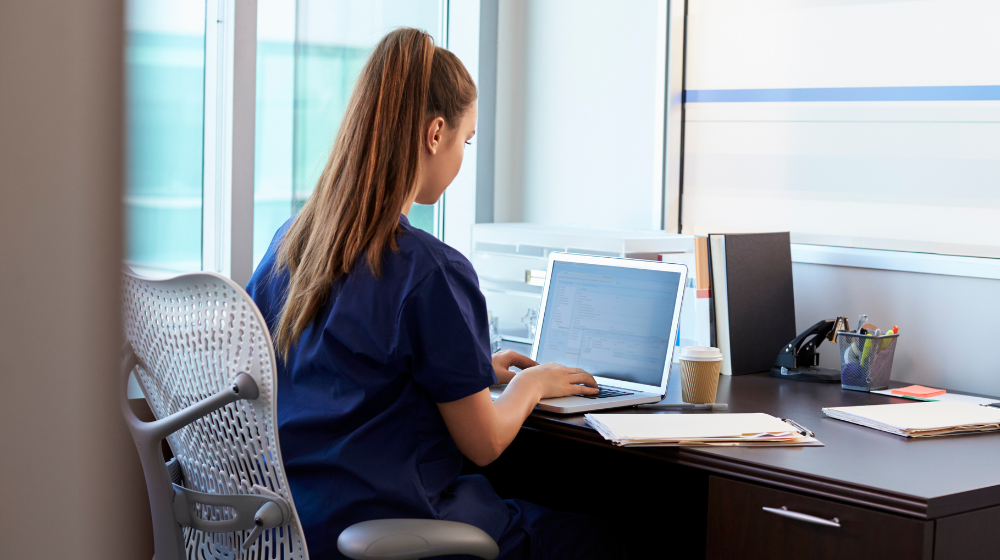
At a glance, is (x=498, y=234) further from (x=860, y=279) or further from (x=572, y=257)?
(x=860, y=279)

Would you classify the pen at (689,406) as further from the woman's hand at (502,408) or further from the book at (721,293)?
the book at (721,293)

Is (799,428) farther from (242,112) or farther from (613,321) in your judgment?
(242,112)

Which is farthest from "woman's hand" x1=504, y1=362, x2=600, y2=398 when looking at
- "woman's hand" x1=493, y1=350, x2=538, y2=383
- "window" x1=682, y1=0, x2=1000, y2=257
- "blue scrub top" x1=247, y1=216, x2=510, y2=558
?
"window" x1=682, y1=0, x2=1000, y2=257

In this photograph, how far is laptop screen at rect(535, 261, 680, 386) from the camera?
1.46 m

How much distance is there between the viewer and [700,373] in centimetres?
134

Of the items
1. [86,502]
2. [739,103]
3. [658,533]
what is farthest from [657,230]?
[86,502]

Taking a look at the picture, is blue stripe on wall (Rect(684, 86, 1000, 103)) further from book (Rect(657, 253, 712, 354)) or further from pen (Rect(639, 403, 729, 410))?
pen (Rect(639, 403, 729, 410))

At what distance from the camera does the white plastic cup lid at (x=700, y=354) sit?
1340 millimetres

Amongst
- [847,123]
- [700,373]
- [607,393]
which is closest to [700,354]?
[700,373]

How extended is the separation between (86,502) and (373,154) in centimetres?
96

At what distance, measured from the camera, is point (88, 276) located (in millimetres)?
167

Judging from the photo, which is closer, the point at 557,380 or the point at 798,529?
the point at 798,529

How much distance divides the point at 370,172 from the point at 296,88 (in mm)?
885

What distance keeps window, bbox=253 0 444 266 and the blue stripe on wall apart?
Answer: 2.53 ft
